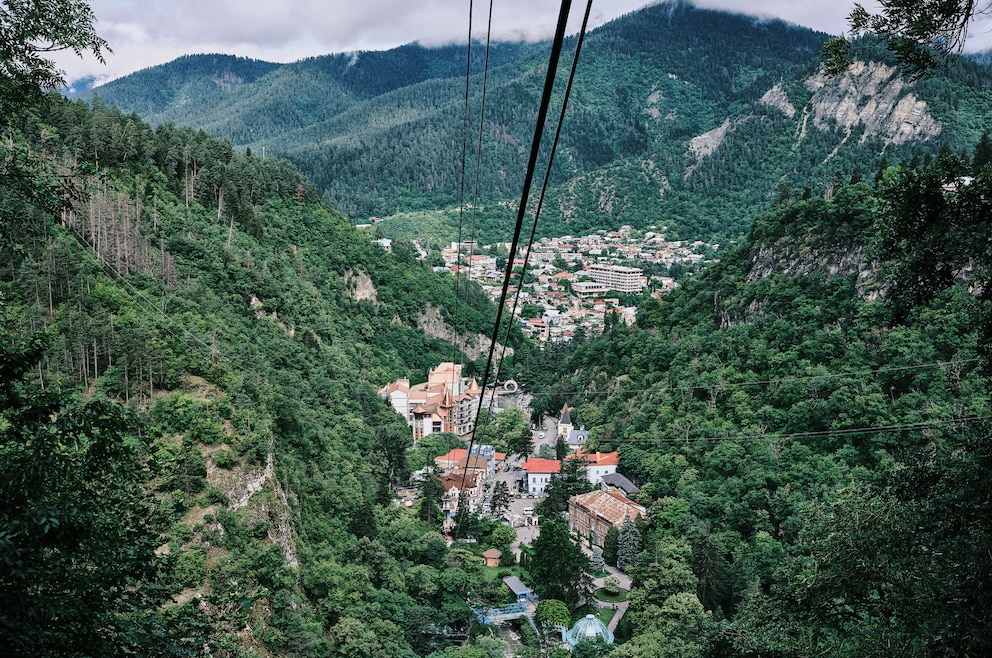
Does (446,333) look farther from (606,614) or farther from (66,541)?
(66,541)

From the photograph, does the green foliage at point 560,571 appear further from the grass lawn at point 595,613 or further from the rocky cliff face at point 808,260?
the rocky cliff face at point 808,260

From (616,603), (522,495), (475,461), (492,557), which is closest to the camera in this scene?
(616,603)

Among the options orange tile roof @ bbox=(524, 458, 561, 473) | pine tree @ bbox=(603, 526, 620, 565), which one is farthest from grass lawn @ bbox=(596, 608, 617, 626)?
orange tile roof @ bbox=(524, 458, 561, 473)

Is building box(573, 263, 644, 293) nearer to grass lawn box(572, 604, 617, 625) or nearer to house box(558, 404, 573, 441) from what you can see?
house box(558, 404, 573, 441)

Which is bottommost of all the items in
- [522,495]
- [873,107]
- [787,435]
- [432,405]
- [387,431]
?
[522,495]

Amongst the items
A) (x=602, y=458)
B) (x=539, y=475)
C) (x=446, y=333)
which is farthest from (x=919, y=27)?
(x=446, y=333)

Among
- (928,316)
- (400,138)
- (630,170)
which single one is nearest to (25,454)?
(928,316)

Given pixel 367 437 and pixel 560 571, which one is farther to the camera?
pixel 367 437
